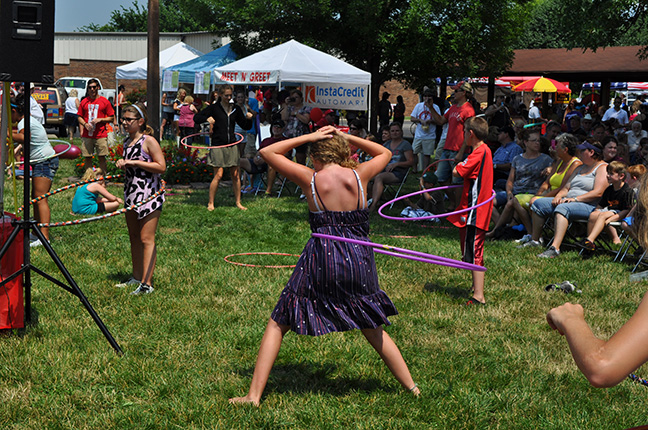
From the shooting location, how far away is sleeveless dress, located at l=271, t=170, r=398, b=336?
4.41 m

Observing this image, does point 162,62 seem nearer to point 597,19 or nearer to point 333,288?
point 597,19

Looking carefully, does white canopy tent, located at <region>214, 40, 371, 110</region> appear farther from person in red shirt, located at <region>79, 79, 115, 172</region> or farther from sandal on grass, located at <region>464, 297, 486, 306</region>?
sandal on grass, located at <region>464, 297, 486, 306</region>

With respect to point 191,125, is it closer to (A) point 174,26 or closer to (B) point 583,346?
(B) point 583,346

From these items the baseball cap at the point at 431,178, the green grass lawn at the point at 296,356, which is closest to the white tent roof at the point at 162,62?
the baseball cap at the point at 431,178

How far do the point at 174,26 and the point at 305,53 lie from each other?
72.1 metres

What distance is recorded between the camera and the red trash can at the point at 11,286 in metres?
5.58

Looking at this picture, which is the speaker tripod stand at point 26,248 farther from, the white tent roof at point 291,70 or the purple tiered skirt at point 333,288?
the white tent roof at point 291,70

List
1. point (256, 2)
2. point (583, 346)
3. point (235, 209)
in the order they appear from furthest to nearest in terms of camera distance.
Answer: point (256, 2), point (235, 209), point (583, 346)

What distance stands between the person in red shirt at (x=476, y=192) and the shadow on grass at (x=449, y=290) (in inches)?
9.1

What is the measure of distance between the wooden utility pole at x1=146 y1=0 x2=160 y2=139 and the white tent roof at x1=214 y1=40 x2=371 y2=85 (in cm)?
138

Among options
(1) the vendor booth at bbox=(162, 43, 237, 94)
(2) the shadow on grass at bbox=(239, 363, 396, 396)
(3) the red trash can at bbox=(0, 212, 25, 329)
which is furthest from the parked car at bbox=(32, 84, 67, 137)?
(2) the shadow on grass at bbox=(239, 363, 396, 396)

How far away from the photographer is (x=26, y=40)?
17.2 ft

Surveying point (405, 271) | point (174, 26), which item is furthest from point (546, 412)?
point (174, 26)

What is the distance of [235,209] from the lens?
12.1 m
